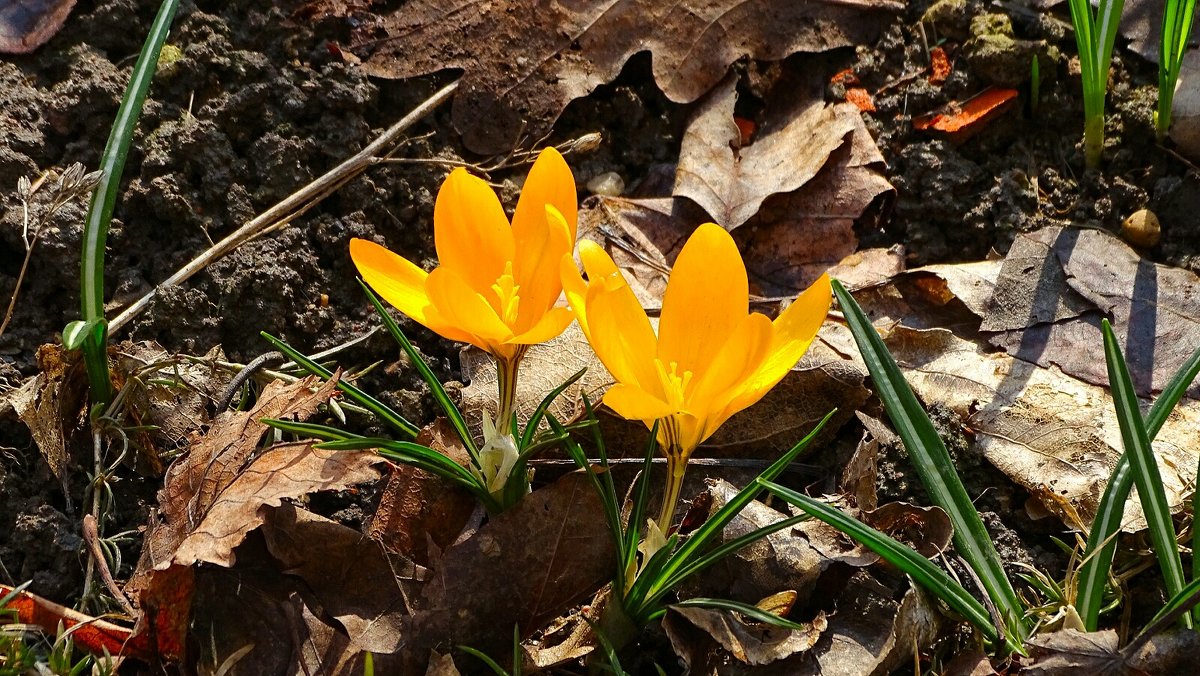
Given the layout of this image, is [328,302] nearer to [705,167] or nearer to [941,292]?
[705,167]

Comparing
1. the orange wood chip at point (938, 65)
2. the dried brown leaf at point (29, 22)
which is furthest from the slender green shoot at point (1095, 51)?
the dried brown leaf at point (29, 22)

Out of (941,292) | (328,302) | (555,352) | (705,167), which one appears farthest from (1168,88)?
(328,302)

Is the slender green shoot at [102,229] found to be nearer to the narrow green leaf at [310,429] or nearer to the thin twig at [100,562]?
the thin twig at [100,562]

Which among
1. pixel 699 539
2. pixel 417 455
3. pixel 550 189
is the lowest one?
pixel 699 539

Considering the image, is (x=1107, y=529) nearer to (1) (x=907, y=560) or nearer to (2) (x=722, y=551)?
(1) (x=907, y=560)

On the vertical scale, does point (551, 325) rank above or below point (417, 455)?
above

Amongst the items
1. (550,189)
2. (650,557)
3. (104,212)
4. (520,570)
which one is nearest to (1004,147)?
(550,189)

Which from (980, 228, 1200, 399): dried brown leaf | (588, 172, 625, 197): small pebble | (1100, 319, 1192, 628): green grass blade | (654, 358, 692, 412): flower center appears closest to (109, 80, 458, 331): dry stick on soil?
(588, 172, 625, 197): small pebble
